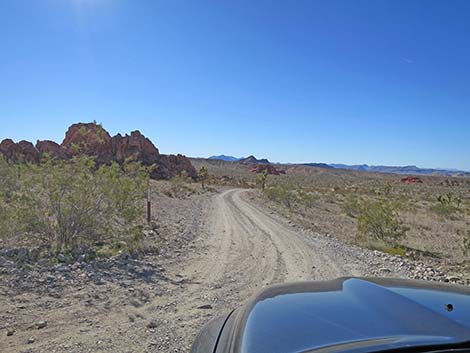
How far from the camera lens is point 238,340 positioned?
2012 mm

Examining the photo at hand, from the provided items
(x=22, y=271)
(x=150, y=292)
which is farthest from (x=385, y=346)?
(x=22, y=271)

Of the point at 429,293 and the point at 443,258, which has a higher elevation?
the point at 429,293

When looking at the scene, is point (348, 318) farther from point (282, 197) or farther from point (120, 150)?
point (120, 150)

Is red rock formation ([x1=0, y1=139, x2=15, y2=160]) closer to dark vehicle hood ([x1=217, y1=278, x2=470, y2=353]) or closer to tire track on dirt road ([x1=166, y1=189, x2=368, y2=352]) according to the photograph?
tire track on dirt road ([x1=166, y1=189, x2=368, y2=352])

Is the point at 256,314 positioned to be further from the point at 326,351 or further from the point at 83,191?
the point at 83,191

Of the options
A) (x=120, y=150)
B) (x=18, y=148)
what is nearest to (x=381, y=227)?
(x=120, y=150)

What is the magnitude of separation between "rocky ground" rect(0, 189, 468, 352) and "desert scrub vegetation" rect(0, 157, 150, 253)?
1037 mm

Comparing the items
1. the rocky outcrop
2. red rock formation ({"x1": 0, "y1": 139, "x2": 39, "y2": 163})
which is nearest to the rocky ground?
the rocky outcrop

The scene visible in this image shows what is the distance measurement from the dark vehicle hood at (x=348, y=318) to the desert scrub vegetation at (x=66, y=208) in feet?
21.3

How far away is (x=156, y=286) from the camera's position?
254 inches

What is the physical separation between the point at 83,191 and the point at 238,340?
24.4ft

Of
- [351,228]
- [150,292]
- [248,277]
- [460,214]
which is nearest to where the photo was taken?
[150,292]

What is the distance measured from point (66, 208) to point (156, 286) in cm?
324

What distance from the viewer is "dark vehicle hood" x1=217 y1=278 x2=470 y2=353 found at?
5.97 ft
